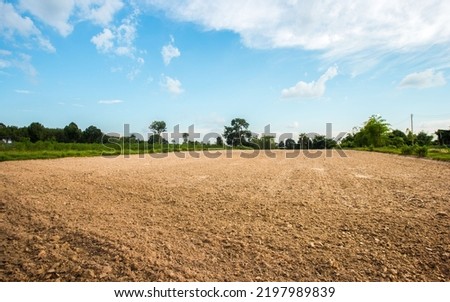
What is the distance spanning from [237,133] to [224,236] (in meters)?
93.1

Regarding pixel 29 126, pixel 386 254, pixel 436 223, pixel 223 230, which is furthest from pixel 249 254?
pixel 29 126

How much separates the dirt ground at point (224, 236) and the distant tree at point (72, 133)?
63.7 meters

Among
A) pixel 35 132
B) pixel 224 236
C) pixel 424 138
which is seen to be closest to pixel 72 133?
pixel 35 132

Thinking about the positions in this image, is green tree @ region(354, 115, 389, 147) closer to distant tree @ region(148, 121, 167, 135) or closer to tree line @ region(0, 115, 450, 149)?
tree line @ region(0, 115, 450, 149)

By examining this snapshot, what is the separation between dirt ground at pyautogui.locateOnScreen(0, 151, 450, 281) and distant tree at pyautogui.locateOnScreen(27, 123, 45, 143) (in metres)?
61.6

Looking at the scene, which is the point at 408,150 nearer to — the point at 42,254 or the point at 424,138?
the point at 42,254

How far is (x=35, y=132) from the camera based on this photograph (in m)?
58.0

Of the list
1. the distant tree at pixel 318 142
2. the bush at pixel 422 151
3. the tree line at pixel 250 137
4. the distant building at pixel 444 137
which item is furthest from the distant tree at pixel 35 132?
the distant building at pixel 444 137

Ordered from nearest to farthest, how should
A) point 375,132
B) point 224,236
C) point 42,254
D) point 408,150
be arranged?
point 42,254 → point 224,236 → point 408,150 → point 375,132

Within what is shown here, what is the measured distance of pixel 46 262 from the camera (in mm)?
3105

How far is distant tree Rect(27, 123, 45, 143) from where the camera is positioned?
57.7 meters

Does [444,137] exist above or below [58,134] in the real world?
below
